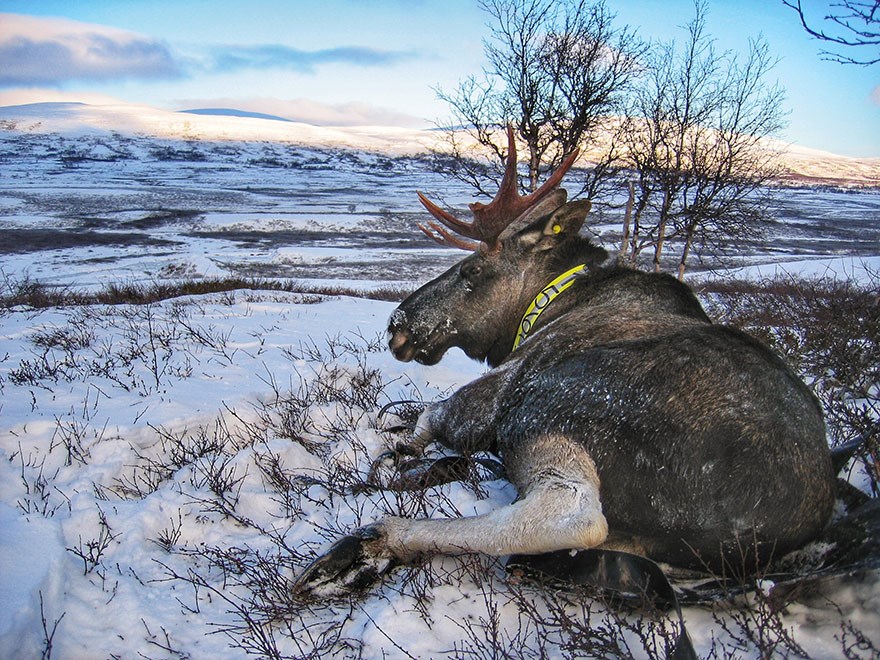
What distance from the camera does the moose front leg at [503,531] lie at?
2338 mm

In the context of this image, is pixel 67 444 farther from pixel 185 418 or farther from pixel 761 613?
pixel 761 613

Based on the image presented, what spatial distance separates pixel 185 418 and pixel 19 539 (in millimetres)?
1615

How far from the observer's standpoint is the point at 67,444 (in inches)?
142

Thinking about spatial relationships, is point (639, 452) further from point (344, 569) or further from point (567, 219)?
point (567, 219)

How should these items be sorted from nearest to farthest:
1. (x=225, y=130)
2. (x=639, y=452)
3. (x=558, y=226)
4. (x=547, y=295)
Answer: (x=639, y=452)
(x=547, y=295)
(x=558, y=226)
(x=225, y=130)

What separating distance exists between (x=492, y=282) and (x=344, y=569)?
241 centimetres

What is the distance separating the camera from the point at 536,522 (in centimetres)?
237

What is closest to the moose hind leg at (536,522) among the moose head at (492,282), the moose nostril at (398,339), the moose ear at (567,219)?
the moose head at (492,282)

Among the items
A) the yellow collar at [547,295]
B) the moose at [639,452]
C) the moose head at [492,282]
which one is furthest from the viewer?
the moose head at [492,282]

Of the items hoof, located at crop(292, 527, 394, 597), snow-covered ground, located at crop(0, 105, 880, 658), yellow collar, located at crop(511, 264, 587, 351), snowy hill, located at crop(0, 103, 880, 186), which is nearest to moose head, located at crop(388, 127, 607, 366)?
yellow collar, located at crop(511, 264, 587, 351)

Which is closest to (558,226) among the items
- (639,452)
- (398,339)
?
(398,339)

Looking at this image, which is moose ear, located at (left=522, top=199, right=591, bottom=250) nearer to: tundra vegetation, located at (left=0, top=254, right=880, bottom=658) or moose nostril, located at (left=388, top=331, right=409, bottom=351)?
moose nostril, located at (left=388, top=331, right=409, bottom=351)

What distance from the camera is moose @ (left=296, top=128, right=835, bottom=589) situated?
7.55 ft

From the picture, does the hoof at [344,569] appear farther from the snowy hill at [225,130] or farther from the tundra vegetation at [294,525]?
the snowy hill at [225,130]
